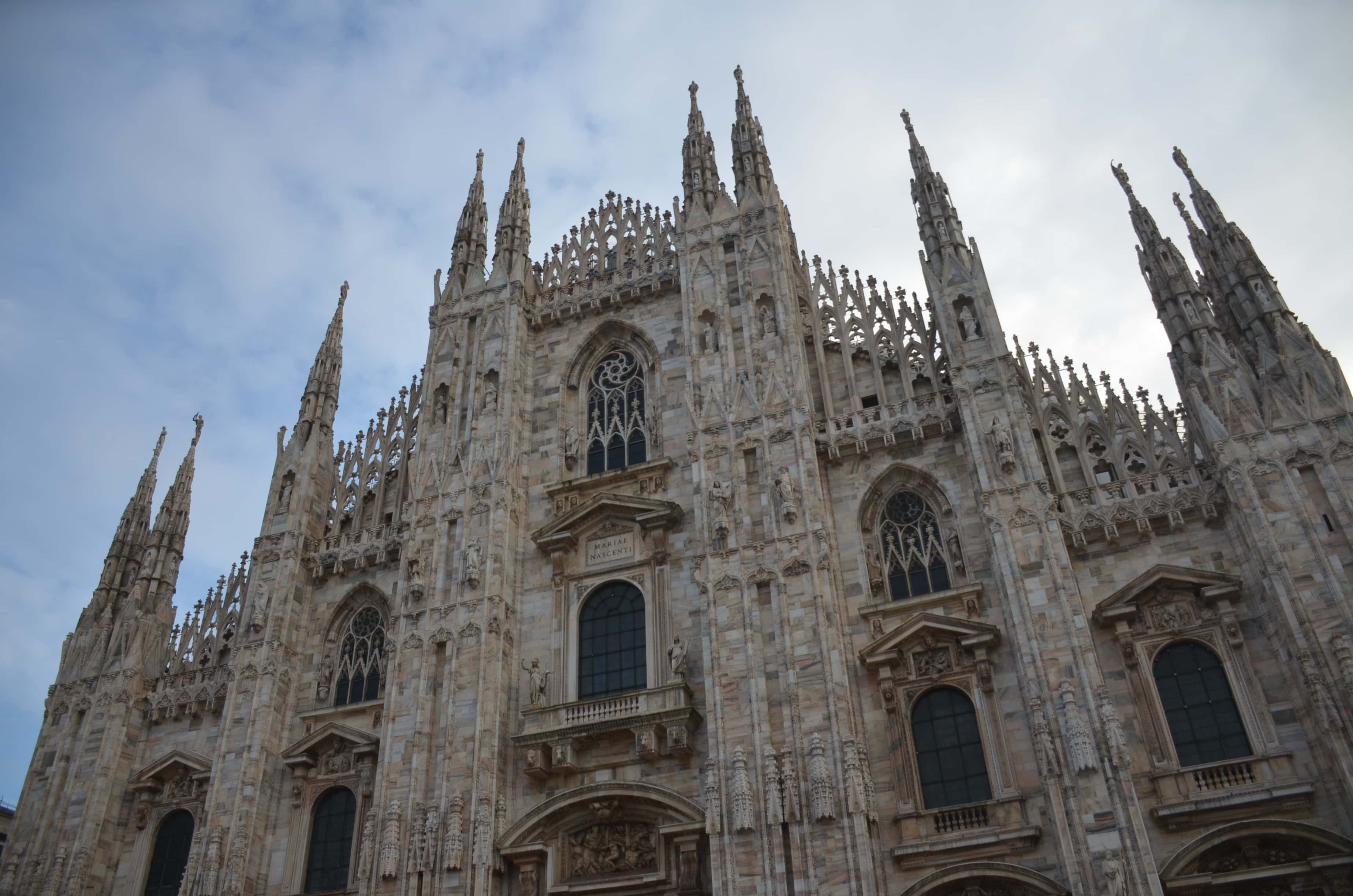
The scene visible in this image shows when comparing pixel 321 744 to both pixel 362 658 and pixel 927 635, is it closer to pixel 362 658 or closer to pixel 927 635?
pixel 362 658

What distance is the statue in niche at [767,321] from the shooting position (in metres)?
23.5

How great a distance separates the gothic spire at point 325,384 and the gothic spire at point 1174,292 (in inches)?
812

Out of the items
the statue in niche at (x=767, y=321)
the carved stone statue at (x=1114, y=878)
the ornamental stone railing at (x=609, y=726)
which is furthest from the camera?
the statue in niche at (x=767, y=321)

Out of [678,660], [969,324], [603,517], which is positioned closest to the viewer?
[678,660]

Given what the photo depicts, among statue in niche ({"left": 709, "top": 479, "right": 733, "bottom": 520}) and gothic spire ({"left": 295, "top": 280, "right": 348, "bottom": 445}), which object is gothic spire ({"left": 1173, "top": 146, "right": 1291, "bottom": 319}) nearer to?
statue in niche ({"left": 709, "top": 479, "right": 733, "bottom": 520})

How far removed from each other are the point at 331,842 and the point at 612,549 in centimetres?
844

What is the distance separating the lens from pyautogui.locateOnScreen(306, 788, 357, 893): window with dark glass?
21.4 meters

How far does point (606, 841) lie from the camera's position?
765 inches

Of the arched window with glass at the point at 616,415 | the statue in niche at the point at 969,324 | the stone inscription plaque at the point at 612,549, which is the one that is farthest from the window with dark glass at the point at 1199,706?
the arched window with glass at the point at 616,415

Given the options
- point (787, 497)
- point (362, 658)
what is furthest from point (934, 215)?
point (362, 658)

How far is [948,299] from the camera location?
22.3 m

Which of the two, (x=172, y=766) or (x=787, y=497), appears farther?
(x=172, y=766)

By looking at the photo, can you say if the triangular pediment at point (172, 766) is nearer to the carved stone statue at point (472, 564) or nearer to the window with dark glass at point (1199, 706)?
the carved stone statue at point (472, 564)

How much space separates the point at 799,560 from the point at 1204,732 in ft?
24.1
